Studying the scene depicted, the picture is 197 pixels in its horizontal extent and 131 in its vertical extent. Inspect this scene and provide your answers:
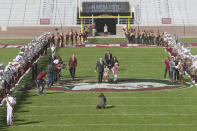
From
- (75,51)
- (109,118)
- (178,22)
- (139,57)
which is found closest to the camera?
(109,118)

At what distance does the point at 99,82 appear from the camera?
28.9m

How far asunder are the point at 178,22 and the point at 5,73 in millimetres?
36640

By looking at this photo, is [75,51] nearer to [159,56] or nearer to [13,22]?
[159,56]

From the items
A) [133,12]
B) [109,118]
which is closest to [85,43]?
[133,12]

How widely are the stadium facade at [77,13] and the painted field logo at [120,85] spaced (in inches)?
1153

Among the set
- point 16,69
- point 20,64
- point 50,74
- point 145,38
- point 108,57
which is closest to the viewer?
point 50,74

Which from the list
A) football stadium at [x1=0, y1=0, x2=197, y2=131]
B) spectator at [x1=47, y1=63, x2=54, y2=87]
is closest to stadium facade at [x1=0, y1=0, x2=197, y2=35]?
football stadium at [x1=0, y1=0, x2=197, y2=131]

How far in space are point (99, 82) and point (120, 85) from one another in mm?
1255

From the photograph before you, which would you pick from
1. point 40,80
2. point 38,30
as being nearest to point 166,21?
point 38,30

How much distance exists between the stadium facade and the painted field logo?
29.3 metres

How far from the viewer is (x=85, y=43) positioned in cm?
4572

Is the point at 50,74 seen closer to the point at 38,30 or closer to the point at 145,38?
the point at 145,38

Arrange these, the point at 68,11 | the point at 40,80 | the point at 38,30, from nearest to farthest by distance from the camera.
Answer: the point at 40,80 < the point at 38,30 < the point at 68,11

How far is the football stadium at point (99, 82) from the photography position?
20.7 metres
